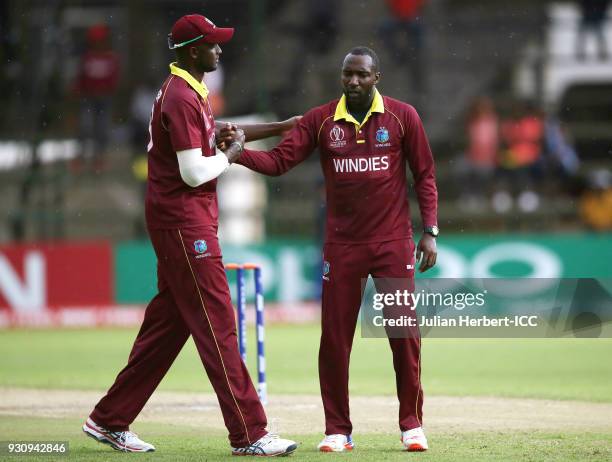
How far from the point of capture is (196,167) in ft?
23.9

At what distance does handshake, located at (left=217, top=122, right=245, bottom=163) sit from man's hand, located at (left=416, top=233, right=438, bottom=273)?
4.29 ft

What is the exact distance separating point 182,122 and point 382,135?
129cm

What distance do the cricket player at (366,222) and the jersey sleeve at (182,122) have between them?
1.42ft

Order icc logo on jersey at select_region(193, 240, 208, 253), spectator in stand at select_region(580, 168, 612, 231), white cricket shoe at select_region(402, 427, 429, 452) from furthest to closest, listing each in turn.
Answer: spectator in stand at select_region(580, 168, 612, 231), white cricket shoe at select_region(402, 427, 429, 452), icc logo on jersey at select_region(193, 240, 208, 253)

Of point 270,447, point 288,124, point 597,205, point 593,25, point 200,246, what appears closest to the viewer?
point 270,447

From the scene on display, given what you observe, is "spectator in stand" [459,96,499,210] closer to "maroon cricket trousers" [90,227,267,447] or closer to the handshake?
the handshake

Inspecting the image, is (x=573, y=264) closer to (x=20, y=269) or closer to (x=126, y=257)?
(x=126, y=257)

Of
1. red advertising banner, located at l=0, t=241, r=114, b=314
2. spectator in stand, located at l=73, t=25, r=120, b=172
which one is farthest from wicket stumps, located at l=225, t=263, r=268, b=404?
spectator in stand, located at l=73, t=25, r=120, b=172

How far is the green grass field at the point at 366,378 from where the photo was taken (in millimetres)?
7629

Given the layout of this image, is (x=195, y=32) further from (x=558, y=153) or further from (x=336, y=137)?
(x=558, y=153)

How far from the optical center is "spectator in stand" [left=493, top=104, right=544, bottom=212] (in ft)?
68.3

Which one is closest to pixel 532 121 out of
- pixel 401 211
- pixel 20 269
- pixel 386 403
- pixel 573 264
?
pixel 573 264

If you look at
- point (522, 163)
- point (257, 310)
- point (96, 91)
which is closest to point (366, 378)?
point (257, 310)

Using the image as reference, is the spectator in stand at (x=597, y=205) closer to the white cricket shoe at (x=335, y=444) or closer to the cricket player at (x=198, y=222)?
the white cricket shoe at (x=335, y=444)
